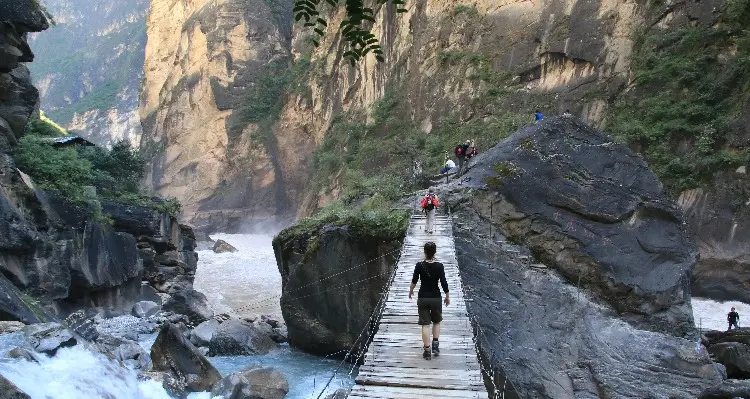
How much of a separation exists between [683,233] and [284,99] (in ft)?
126

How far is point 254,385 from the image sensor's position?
10.1 metres

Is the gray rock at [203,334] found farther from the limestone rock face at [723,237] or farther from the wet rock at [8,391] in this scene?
the limestone rock face at [723,237]

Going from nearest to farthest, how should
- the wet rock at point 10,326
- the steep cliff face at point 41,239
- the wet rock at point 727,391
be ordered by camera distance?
the wet rock at point 727,391 → the wet rock at point 10,326 → the steep cliff face at point 41,239

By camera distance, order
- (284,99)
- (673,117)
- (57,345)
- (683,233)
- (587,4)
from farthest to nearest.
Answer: (284,99), (587,4), (673,117), (683,233), (57,345)

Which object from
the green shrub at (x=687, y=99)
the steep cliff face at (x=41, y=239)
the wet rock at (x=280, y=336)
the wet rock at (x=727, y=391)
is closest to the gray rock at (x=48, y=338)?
the steep cliff face at (x=41, y=239)

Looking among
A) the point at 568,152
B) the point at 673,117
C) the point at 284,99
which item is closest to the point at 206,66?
the point at 284,99

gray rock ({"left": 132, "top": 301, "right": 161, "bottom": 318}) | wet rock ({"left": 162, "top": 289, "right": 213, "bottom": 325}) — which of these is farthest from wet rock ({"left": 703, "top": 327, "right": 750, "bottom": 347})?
gray rock ({"left": 132, "top": 301, "right": 161, "bottom": 318})

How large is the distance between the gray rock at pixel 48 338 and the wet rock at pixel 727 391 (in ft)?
31.3

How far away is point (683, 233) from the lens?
11320 mm

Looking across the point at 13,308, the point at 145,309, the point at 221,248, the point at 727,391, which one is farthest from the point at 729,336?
the point at 221,248

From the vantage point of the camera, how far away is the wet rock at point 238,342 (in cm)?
1333

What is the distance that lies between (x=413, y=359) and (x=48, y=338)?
20.7 feet

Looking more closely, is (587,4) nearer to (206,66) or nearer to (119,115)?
(206,66)

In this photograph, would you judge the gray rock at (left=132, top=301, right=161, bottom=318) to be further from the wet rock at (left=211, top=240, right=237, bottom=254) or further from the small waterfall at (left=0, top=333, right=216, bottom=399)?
the wet rock at (left=211, top=240, right=237, bottom=254)
